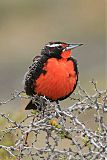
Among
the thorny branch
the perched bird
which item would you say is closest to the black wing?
the perched bird

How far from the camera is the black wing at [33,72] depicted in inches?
235

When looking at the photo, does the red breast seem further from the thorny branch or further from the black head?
the thorny branch

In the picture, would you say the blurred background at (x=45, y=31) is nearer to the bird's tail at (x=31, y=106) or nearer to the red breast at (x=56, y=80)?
the bird's tail at (x=31, y=106)

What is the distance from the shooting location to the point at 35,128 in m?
4.90

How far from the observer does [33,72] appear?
236 inches

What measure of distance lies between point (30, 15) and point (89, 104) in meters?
16.5

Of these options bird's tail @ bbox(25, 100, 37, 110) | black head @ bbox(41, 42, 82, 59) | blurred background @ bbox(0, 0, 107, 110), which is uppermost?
blurred background @ bbox(0, 0, 107, 110)

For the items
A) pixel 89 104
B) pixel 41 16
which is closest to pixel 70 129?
pixel 89 104

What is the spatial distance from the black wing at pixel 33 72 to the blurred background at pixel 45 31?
31.3 ft

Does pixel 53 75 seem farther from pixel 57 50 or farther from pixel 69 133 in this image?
pixel 69 133

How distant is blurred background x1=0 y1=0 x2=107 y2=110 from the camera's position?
1731 centimetres

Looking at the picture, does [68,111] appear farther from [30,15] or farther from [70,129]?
[30,15]

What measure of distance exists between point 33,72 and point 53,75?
5.6 inches

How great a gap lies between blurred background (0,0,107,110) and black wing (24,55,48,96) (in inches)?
375
